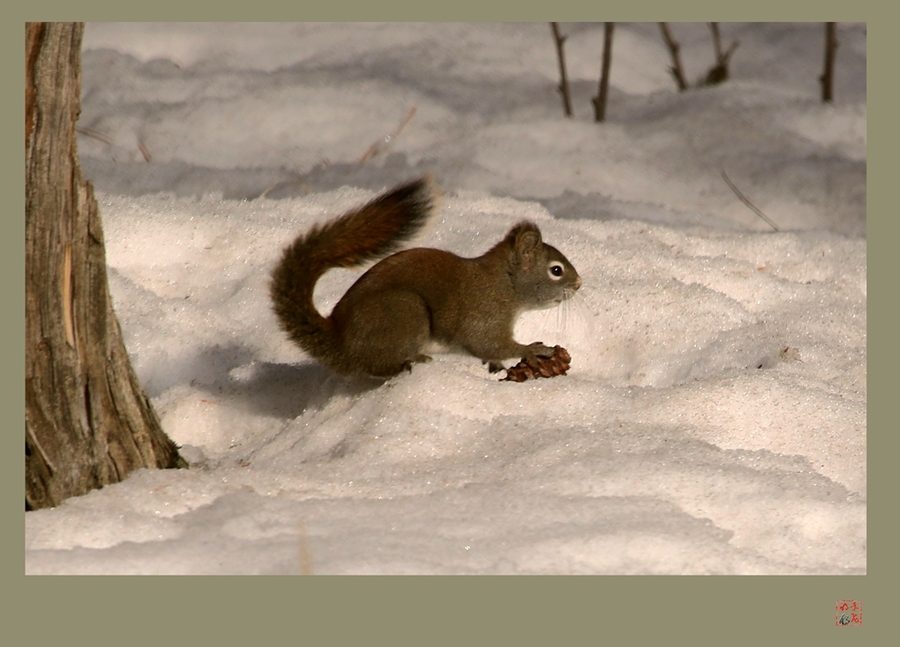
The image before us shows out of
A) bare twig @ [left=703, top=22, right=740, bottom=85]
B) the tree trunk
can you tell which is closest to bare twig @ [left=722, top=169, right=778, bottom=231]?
bare twig @ [left=703, top=22, right=740, bottom=85]

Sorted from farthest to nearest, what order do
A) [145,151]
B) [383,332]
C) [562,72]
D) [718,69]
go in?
[718,69]
[562,72]
[145,151]
[383,332]

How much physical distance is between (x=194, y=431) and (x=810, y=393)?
167 centimetres

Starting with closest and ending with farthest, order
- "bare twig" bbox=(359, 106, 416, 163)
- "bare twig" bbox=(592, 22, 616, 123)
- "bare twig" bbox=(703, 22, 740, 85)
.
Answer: "bare twig" bbox=(359, 106, 416, 163) → "bare twig" bbox=(592, 22, 616, 123) → "bare twig" bbox=(703, 22, 740, 85)

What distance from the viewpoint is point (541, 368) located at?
116 inches

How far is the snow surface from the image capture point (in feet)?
7.22

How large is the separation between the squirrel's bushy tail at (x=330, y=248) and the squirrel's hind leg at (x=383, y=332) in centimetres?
6

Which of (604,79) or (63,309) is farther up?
(604,79)

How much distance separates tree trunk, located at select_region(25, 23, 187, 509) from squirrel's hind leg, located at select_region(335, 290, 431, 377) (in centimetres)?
65

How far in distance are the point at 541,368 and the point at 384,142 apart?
2702 mm

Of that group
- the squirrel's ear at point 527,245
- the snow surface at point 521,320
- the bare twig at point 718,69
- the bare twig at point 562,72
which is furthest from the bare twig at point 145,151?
the bare twig at point 718,69

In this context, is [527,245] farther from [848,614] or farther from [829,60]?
[829,60]

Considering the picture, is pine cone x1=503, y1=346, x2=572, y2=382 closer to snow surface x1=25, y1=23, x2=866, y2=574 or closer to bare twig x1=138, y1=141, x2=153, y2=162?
snow surface x1=25, y1=23, x2=866, y2=574

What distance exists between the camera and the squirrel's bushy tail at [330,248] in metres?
2.80

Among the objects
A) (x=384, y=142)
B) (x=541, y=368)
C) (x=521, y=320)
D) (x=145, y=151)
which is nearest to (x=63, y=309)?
(x=541, y=368)
